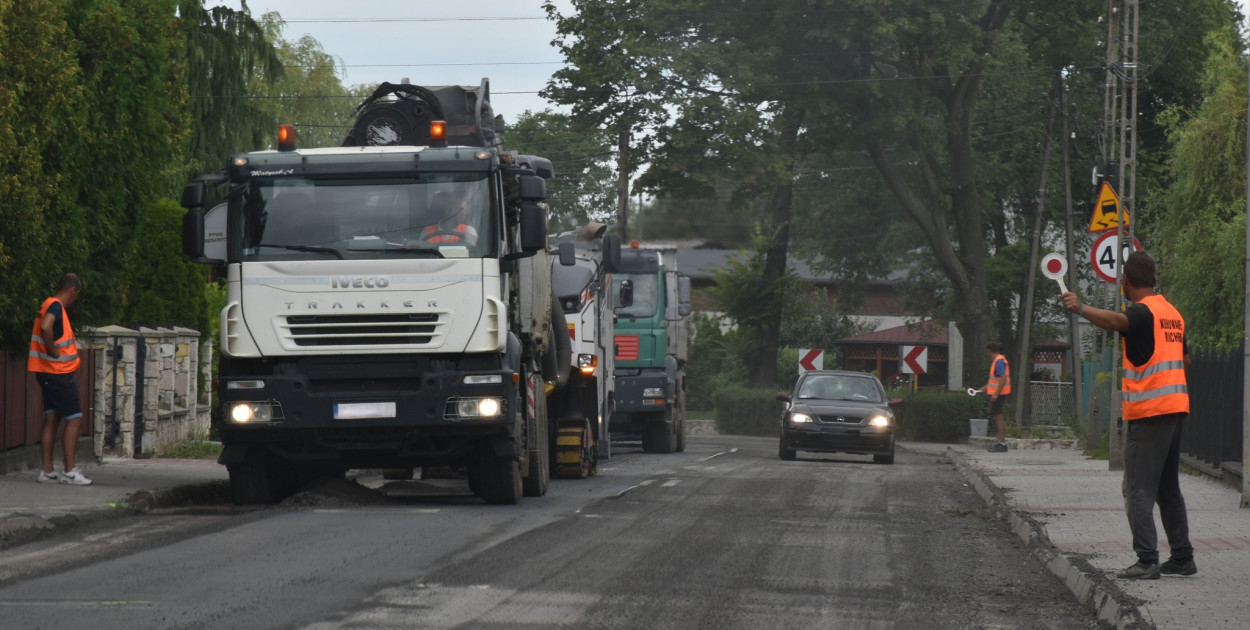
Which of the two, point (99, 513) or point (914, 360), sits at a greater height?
point (914, 360)

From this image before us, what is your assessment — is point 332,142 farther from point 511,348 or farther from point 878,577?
point 878,577

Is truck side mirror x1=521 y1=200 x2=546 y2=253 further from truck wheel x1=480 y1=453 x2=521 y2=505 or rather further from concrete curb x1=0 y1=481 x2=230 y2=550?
concrete curb x1=0 y1=481 x2=230 y2=550

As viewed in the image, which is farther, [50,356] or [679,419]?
[679,419]

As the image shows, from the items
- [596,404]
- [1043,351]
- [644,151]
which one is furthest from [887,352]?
[596,404]

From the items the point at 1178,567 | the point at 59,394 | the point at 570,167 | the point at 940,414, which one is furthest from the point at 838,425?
the point at 570,167

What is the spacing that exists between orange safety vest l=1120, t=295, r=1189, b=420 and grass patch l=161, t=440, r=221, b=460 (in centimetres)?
1356

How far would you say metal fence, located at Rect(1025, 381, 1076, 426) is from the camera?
45625 mm

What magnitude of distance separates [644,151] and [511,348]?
87.9ft

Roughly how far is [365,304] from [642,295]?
14.2 metres

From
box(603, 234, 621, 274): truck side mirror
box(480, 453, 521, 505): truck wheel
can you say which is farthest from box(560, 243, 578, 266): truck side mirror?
box(480, 453, 521, 505): truck wheel

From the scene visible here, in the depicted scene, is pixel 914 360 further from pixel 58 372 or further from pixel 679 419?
pixel 58 372

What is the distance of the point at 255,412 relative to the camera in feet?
42.9

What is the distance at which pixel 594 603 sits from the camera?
8.17 meters

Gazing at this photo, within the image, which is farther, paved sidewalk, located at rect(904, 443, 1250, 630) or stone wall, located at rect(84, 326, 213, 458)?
stone wall, located at rect(84, 326, 213, 458)
